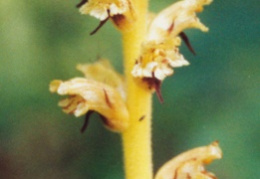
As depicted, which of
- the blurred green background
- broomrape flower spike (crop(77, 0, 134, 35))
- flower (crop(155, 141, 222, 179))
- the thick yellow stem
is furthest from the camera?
the blurred green background

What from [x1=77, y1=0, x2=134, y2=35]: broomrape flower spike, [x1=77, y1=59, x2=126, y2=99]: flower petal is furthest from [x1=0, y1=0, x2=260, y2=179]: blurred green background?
[x1=77, y1=0, x2=134, y2=35]: broomrape flower spike

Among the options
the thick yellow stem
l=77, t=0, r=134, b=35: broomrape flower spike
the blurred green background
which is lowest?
the blurred green background

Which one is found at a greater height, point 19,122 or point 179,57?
point 179,57

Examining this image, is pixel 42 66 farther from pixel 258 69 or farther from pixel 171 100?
pixel 258 69

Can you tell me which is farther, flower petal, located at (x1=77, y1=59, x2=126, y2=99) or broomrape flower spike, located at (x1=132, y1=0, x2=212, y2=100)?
flower petal, located at (x1=77, y1=59, x2=126, y2=99)

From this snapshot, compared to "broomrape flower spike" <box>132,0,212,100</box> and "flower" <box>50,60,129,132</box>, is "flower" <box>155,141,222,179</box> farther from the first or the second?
"broomrape flower spike" <box>132,0,212,100</box>

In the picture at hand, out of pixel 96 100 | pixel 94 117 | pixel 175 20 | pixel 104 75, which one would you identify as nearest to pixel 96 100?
pixel 96 100

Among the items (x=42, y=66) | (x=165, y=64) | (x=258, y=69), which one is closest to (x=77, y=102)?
(x=165, y=64)
